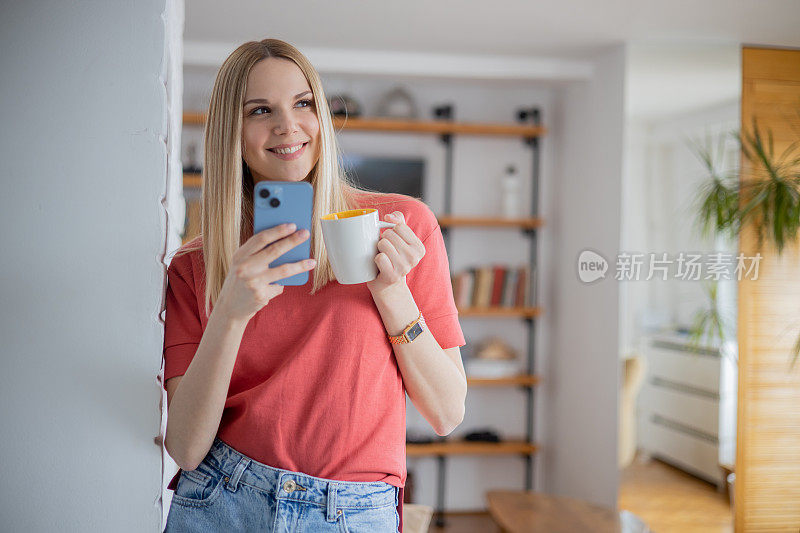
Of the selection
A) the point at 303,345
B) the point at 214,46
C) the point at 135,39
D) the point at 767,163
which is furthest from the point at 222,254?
the point at 214,46

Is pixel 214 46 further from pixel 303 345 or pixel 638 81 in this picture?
pixel 303 345

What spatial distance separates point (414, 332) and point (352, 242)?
156 millimetres

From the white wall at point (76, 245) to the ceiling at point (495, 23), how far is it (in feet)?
7.18

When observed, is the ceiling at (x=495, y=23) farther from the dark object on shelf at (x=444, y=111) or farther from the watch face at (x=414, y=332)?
the watch face at (x=414, y=332)

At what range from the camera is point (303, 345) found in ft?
2.64

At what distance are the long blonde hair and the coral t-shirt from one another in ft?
0.12

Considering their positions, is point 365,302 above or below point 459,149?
below

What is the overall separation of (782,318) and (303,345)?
2671mm

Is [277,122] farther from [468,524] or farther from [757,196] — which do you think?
[468,524]

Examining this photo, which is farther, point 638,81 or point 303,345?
point 638,81

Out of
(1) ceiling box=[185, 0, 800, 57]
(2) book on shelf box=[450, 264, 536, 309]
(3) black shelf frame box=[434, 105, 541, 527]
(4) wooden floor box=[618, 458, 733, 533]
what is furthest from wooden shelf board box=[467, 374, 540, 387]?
(1) ceiling box=[185, 0, 800, 57]

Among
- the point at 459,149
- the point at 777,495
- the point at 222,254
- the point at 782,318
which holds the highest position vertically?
the point at 459,149

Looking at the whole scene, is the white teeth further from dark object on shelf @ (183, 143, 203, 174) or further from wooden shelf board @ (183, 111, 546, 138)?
dark object on shelf @ (183, 143, 203, 174)

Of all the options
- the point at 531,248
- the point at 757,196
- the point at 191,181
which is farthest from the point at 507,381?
the point at 191,181
